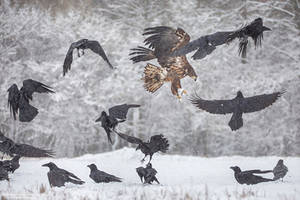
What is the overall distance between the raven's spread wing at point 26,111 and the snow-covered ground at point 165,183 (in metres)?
0.98

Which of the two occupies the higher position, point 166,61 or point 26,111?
point 166,61

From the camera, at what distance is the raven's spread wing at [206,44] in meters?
4.27

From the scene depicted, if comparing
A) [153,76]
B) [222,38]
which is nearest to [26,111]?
[153,76]

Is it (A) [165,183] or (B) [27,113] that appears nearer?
(B) [27,113]

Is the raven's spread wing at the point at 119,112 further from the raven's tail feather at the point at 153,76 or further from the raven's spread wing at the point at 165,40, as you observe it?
the raven's spread wing at the point at 165,40

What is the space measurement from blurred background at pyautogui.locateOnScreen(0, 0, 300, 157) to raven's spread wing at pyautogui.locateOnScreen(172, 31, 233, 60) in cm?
981

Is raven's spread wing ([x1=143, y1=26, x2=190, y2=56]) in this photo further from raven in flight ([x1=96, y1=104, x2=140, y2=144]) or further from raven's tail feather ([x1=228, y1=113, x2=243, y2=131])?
raven's tail feather ([x1=228, y1=113, x2=243, y2=131])

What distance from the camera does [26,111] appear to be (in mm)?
5168

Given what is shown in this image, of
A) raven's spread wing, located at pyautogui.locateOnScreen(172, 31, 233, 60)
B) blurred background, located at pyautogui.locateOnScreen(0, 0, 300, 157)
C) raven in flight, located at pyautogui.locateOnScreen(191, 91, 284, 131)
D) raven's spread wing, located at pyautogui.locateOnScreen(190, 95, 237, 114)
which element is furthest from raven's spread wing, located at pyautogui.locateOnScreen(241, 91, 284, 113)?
blurred background, located at pyautogui.locateOnScreen(0, 0, 300, 157)

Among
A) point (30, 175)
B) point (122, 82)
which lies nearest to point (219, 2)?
point (122, 82)

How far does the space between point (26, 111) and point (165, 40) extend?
2211 millimetres

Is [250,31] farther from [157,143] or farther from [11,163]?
[11,163]

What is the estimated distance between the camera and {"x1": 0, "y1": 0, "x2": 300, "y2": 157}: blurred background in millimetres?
14586

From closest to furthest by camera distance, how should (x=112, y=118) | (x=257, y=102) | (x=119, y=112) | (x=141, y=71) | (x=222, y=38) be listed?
(x=222, y=38)
(x=257, y=102)
(x=112, y=118)
(x=119, y=112)
(x=141, y=71)
